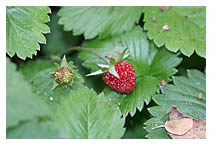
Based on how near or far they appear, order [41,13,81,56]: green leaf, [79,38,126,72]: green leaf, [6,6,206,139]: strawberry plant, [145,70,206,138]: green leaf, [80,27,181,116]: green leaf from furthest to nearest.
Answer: [41,13,81,56]: green leaf, [79,38,126,72]: green leaf, [80,27,181,116]: green leaf, [145,70,206,138]: green leaf, [6,6,206,139]: strawberry plant

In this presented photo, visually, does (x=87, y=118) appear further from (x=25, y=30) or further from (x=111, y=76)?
(x=25, y=30)

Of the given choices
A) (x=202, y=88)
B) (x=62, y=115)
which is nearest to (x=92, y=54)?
(x=62, y=115)

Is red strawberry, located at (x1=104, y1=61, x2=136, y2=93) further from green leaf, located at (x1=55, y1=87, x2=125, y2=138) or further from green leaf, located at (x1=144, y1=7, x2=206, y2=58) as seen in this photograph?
green leaf, located at (x1=144, y1=7, x2=206, y2=58)

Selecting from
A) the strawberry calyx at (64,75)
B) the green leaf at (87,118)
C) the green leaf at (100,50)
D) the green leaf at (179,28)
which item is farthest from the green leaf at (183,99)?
the strawberry calyx at (64,75)

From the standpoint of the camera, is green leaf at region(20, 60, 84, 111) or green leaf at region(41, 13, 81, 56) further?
green leaf at region(41, 13, 81, 56)

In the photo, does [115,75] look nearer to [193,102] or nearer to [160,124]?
[160,124]

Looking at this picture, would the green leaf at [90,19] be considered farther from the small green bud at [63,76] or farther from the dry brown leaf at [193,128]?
the dry brown leaf at [193,128]

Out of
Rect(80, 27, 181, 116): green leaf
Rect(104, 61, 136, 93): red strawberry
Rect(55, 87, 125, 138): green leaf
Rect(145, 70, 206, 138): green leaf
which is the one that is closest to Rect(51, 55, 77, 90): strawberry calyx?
Rect(55, 87, 125, 138): green leaf
